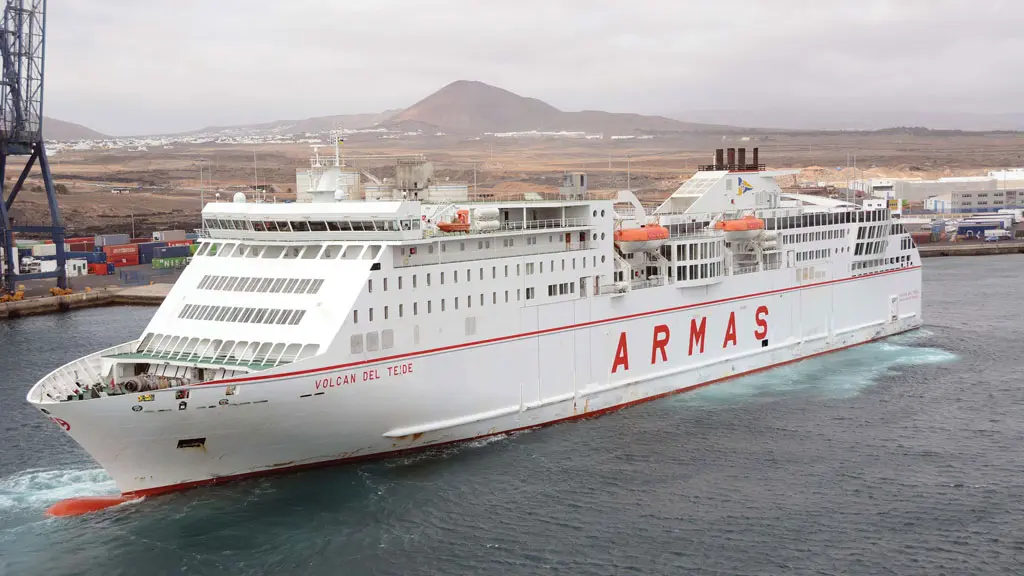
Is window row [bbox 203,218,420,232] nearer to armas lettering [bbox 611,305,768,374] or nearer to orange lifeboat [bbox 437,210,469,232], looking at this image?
orange lifeboat [bbox 437,210,469,232]

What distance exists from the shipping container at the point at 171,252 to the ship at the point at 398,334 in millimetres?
48396

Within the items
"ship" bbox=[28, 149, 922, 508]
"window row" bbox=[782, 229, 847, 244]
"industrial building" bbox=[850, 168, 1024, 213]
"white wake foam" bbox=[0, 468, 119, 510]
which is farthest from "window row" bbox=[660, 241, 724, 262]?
"industrial building" bbox=[850, 168, 1024, 213]

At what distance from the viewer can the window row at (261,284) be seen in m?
22.2

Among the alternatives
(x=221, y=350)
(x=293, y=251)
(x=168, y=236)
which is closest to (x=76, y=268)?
(x=168, y=236)

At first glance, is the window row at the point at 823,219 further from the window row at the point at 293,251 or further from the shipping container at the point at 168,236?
the shipping container at the point at 168,236

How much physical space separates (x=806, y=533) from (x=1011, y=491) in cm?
Result: 539

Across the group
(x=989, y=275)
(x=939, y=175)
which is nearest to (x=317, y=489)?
(x=989, y=275)

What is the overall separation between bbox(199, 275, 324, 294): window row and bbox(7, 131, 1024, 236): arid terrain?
74.6 meters

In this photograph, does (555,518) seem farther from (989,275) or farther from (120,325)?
(989,275)

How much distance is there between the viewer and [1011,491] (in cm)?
2105

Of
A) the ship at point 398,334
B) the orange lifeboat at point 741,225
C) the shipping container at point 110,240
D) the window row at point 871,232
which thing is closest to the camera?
the ship at point 398,334

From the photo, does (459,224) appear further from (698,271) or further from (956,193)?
(956,193)

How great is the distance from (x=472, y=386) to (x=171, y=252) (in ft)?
176

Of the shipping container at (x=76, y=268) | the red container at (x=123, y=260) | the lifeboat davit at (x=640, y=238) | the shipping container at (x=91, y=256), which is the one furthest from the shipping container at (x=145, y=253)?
the lifeboat davit at (x=640, y=238)
